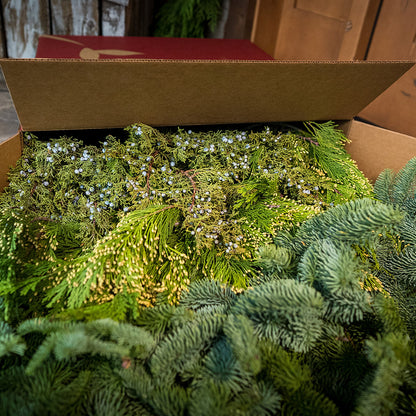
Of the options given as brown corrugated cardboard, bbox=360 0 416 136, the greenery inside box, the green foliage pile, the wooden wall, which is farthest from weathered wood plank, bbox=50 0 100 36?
brown corrugated cardboard, bbox=360 0 416 136

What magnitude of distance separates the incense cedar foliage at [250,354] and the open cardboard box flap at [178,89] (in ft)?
1.06

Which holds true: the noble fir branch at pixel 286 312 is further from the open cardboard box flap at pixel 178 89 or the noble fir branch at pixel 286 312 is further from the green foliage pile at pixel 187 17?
the green foliage pile at pixel 187 17

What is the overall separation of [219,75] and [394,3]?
94cm

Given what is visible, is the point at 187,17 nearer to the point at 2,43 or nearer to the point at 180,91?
the point at 2,43

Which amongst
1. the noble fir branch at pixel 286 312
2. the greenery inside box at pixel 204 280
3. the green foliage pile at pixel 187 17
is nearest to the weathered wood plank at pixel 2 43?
the green foliage pile at pixel 187 17

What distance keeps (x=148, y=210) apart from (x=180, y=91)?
256mm

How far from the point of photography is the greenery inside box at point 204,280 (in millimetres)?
417

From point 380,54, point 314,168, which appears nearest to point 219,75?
point 314,168

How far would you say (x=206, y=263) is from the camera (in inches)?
26.5

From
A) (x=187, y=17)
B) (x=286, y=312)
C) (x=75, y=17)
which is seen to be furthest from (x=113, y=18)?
(x=286, y=312)

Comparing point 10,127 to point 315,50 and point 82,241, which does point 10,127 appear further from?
point 315,50

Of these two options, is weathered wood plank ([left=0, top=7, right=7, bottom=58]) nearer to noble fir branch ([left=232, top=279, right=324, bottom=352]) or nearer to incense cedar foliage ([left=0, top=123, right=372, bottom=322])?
incense cedar foliage ([left=0, top=123, right=372, bottom=322])

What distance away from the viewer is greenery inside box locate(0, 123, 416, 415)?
0.42m

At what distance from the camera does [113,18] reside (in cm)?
150
